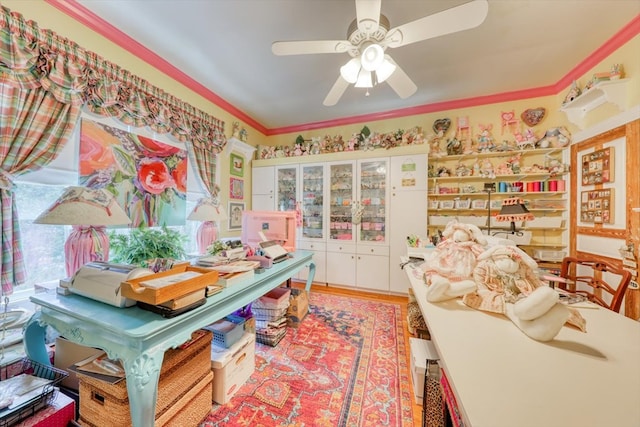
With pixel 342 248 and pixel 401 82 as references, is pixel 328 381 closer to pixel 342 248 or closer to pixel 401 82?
pixel 342 248

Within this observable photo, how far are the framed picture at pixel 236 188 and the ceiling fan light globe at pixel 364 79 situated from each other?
2.35m

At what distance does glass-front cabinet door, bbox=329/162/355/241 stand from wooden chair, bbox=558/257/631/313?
2202mm

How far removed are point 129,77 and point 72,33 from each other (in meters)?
0.37

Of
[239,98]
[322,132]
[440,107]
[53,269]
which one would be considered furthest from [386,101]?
[53,269]

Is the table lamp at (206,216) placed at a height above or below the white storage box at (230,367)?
above

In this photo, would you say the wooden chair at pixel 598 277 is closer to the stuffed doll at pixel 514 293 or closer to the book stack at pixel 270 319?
the stuffed doll at pixel 514 293

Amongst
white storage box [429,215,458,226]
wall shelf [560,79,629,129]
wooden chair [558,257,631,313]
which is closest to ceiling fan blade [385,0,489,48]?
wooden chair [558,257,631,313]

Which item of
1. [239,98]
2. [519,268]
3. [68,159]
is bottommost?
[519,268]

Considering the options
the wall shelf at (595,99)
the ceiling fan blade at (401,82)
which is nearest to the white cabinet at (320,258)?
the ceiling fan blade at (401,82)

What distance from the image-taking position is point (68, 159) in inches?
66.6

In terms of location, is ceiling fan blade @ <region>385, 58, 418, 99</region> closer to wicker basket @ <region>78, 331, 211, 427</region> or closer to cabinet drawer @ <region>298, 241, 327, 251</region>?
wicker basket @ <region>78, 331, 211, 427</region>

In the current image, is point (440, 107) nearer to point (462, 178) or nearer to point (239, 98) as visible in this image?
point (462, 178)

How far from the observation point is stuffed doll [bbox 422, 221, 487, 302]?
1.06m

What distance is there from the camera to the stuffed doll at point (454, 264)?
106 centimetres
